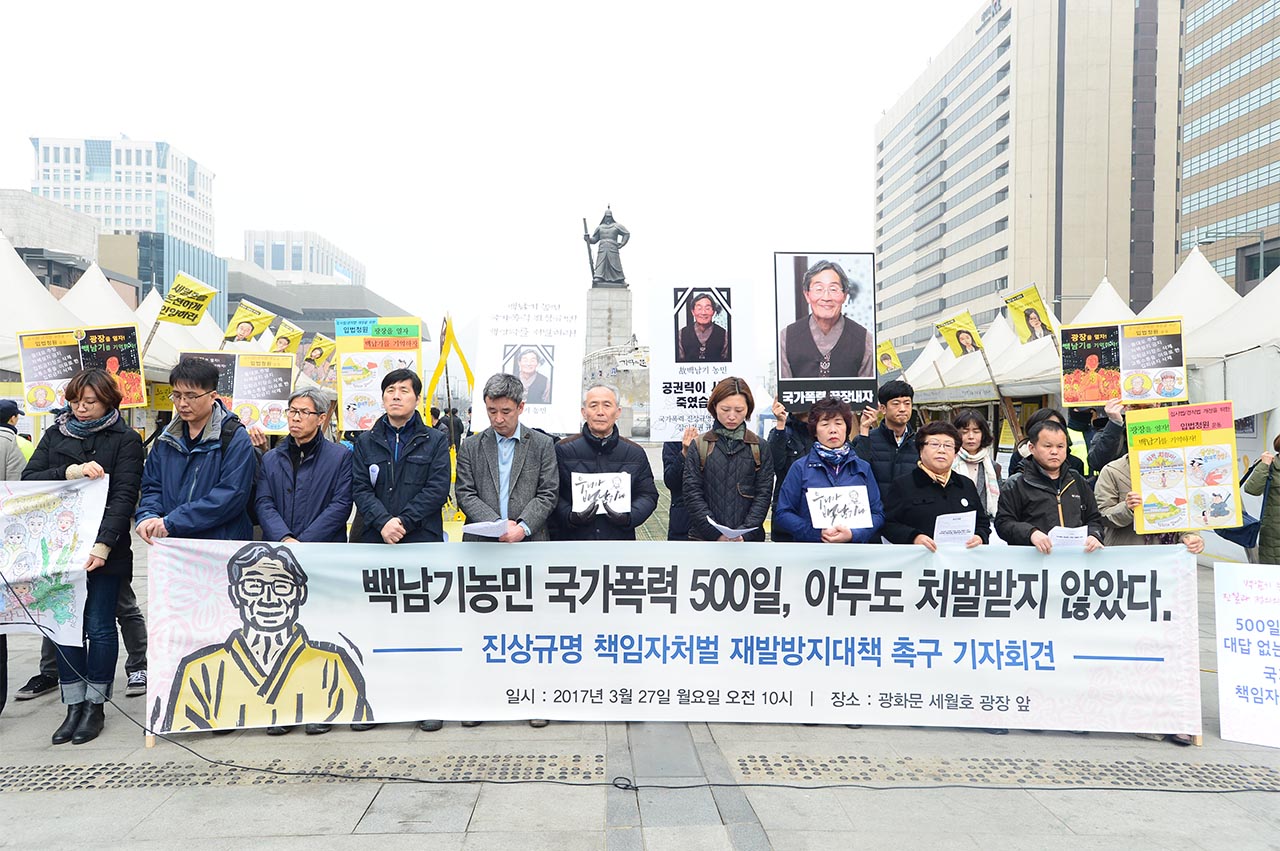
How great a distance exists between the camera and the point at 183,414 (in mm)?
4285

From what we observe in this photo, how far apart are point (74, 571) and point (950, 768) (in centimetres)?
422

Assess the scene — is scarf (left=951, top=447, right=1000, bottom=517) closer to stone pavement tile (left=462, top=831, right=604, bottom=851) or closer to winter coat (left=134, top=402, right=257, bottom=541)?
stone pavement tile (left=462, top=831, right=604, bottom=851)

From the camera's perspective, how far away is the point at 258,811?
3336 millimetres

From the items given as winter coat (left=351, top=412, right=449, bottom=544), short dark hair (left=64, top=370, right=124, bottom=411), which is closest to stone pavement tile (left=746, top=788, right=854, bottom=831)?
winter coat (left=351, top=412, right=449, bottom=544)

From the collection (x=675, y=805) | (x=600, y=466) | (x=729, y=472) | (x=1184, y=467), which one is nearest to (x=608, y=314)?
(x=729, y=472)

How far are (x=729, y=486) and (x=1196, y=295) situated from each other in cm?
1288

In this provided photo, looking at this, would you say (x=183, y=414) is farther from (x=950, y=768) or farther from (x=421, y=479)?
(x=950, y=768)

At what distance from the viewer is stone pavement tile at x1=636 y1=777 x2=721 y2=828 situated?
3.25m

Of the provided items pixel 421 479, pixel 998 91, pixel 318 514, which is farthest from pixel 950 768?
pixel 998 91

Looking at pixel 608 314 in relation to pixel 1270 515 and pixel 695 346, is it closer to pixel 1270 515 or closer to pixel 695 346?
pixel 695 346

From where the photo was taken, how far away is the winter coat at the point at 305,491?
4418 mm

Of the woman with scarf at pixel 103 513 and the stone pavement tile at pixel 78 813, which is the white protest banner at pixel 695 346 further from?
the stone pavement tile at pixel 78 813

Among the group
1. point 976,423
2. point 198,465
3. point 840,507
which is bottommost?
point 840,507

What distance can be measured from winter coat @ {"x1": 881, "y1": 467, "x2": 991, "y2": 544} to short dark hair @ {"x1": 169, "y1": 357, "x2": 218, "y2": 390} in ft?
11.5
